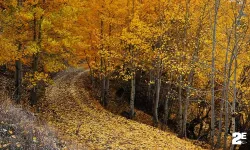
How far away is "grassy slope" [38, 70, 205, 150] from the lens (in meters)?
12.4

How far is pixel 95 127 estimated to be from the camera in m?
15.0

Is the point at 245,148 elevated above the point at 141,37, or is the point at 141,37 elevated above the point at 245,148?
the point at 141,37

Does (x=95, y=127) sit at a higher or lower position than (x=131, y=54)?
lower

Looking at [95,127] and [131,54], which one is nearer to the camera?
[95,127]

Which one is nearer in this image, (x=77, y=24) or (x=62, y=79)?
(x=77, y=24)

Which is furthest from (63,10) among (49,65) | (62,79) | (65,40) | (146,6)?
(62,79)

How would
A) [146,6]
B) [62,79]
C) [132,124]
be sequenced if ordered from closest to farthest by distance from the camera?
[132,124]
[146,6]
[62,79]

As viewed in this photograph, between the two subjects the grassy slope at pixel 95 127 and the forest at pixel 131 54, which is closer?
the grassy slope at pixel 95 127

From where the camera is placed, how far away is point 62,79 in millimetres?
31797

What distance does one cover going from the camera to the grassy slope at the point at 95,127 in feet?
40.7

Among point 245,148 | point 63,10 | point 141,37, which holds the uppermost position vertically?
point 63,10

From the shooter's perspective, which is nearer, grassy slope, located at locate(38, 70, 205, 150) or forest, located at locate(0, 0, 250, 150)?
grassy slope, located at locate(38, 70, 205, 150)

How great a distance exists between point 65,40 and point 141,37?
15.2 ft

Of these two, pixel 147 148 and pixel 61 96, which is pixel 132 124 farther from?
pixel 61 96
